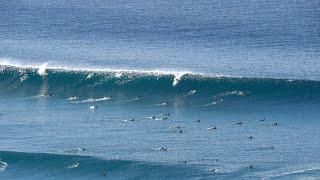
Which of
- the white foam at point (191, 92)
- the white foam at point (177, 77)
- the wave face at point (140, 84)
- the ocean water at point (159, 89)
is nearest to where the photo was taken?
the ocean water at point (159, 89)

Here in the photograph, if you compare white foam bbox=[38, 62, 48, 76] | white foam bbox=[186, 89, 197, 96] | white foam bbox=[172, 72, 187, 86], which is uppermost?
white foam bbox=[38, 62, 48, 76]

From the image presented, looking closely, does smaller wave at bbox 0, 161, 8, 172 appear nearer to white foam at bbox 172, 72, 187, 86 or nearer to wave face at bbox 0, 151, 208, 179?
wave face at bbox 0, 151, 208, 179

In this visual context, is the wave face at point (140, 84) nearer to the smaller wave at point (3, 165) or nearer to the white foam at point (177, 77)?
the white foam at point (177, 77)

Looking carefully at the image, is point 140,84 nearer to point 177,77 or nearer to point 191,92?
point 177,77

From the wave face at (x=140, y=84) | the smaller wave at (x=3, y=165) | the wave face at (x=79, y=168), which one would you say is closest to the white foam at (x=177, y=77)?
the wave face at (x=140, y=84)

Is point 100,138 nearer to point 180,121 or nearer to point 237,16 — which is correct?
point 180,121

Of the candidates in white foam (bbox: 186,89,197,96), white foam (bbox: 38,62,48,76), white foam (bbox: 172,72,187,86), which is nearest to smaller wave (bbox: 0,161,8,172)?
white foam (bbox: 186,89,197,96)

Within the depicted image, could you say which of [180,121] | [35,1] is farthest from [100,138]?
[35,1]
